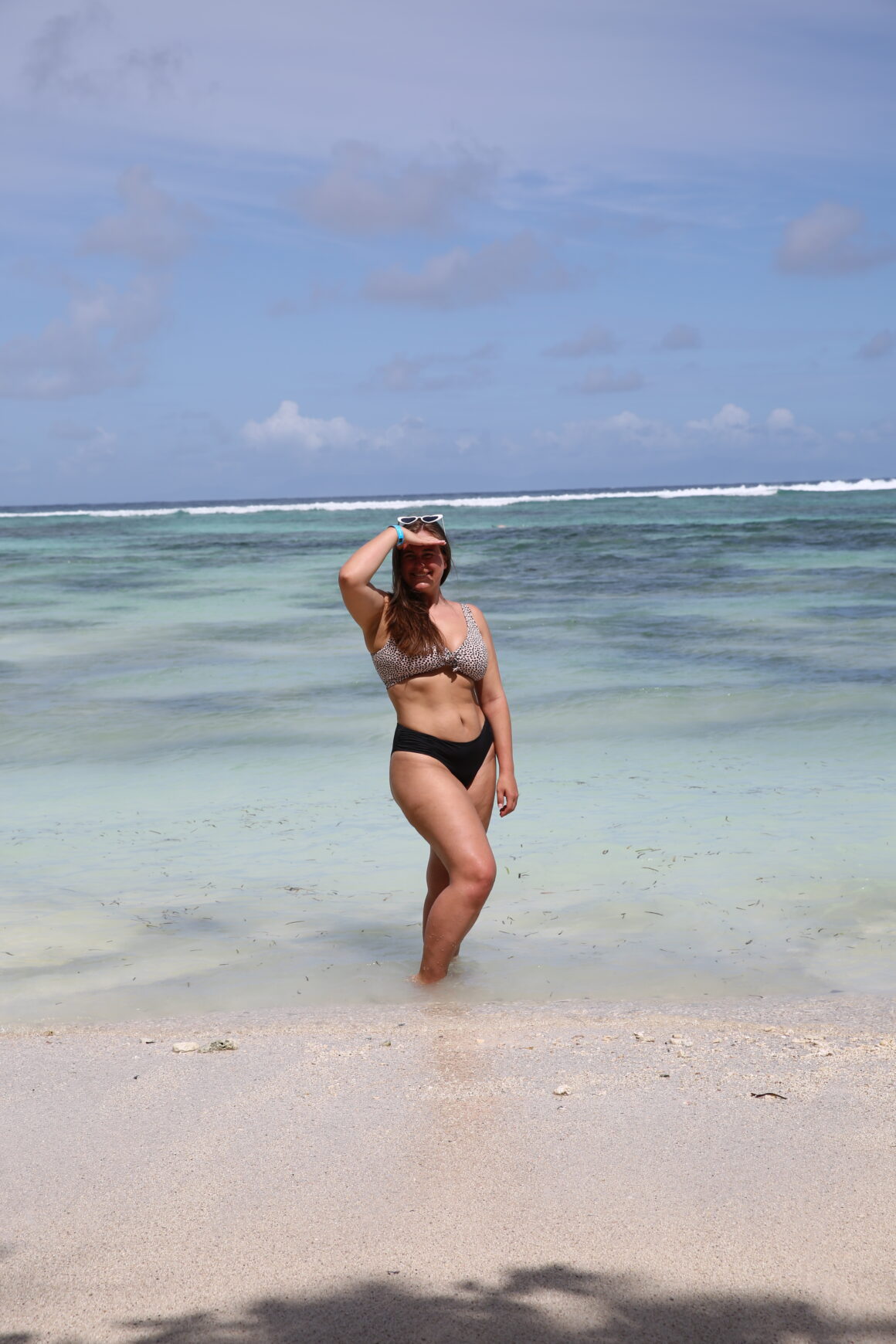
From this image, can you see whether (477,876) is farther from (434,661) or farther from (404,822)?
(404,822)

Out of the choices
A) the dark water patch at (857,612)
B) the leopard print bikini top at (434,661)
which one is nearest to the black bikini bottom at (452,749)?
the leopard print bikini top at (434,661)

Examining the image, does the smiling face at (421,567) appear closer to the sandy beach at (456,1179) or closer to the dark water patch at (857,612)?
the sandy beach at (456,1179)

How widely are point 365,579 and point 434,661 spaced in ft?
1.40

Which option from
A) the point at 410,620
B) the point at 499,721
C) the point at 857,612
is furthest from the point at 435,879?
the point at 857,612

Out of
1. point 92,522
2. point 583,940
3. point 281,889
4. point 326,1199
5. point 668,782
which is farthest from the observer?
point 92,522

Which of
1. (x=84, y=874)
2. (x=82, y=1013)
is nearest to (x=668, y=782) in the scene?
(x=84, y=874)

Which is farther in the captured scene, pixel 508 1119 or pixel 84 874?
pixel 84 874

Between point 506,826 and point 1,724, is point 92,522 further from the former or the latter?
point 506,826

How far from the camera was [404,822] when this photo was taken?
687cm

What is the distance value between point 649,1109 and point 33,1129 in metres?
1.66

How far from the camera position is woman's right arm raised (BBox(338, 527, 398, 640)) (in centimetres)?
416

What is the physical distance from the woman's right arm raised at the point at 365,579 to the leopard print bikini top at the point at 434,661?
139 mm

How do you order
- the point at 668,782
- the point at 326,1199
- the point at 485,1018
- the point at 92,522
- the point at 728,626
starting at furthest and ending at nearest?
the point at 92,522
the point at 728,626
the point at 668,782
the point at 485,1018
the point at 326,1199

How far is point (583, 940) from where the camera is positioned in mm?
4918
